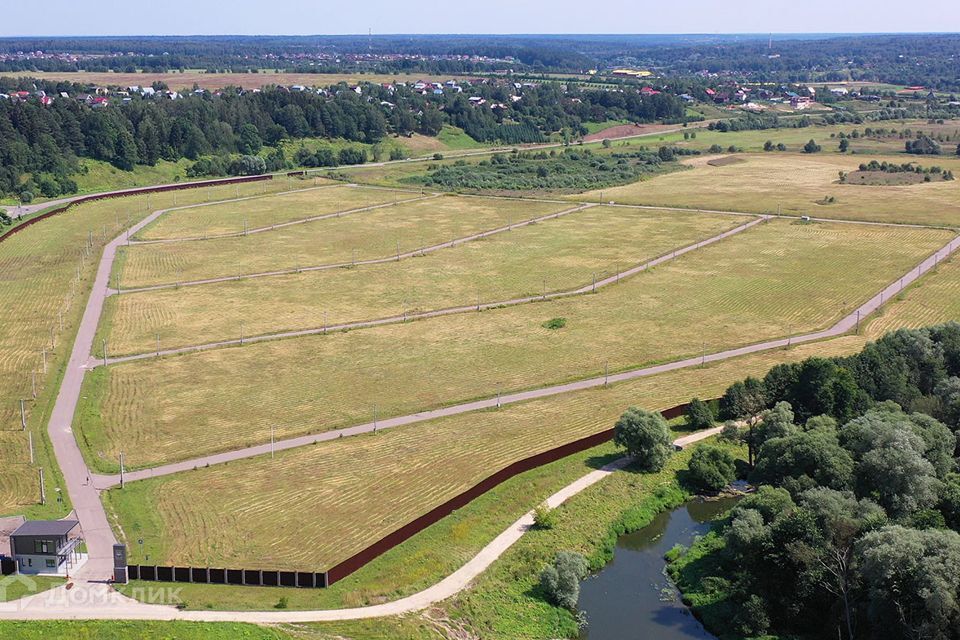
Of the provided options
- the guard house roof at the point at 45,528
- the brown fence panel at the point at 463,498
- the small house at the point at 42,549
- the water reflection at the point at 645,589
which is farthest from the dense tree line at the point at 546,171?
the small house at the point at 42,549

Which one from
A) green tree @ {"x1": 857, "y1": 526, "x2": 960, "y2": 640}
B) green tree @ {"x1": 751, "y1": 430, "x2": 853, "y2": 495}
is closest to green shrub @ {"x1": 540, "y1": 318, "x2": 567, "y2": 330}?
green tree @ {"x1": 751, "y1": 430, "x2": 853, "y2": 495}

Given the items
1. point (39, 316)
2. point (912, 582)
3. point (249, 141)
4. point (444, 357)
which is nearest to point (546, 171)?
point (249, 141)

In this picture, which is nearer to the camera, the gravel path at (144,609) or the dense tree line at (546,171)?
the gravel path at (144,609)

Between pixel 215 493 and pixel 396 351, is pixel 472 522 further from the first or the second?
pixel 396 351

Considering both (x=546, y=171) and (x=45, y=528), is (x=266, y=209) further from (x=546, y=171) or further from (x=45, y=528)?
(x=45, y=528)

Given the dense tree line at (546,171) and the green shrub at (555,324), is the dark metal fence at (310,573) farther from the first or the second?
the dense tree line at (546,171)

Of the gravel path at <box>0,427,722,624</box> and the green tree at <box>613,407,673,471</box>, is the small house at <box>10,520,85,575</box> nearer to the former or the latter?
the gravel path at <box>0,427,722,624</box>
